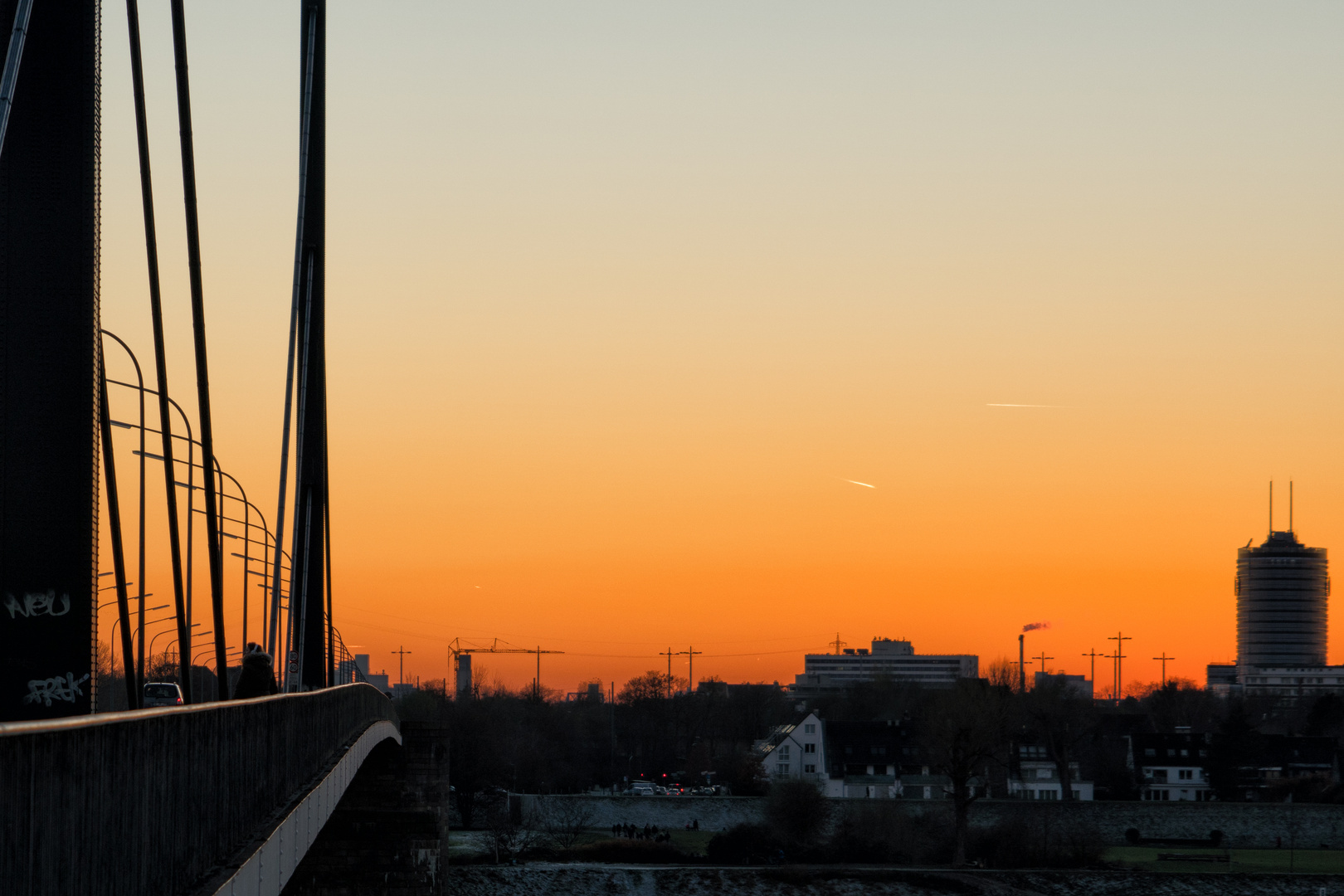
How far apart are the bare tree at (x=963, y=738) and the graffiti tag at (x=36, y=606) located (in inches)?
2853

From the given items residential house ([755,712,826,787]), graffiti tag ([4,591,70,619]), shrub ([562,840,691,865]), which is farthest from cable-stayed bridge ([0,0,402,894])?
residential house ([755,712,826,787])

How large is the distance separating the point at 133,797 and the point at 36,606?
2.74 metres

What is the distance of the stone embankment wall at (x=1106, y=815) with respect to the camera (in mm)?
82500

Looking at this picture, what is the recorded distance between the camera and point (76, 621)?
8102 millimetres

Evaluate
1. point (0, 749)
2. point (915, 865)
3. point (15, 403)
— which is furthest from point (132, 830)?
point (915, 865)

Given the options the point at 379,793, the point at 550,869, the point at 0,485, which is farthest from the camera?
the point at 550,869

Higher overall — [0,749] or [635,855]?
[0,749]

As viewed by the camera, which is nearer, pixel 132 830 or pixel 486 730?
pixel 132 830

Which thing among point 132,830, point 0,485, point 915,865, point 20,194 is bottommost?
point 915,865

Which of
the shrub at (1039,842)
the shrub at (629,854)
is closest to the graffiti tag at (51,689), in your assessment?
the shrub at (629,854)

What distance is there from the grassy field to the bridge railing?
69566 mm

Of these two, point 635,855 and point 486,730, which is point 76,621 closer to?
point 635,855

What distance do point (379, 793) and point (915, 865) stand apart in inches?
1530

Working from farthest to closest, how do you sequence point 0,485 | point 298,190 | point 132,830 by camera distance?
point 298,190
point 0,485
point 132,830
